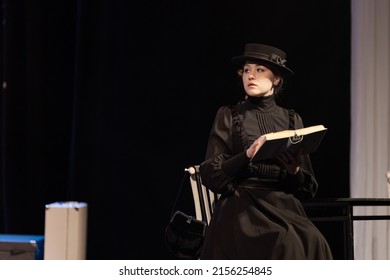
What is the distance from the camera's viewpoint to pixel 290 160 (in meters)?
2.33

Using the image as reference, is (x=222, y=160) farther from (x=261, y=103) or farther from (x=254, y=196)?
(x=261, y=103)

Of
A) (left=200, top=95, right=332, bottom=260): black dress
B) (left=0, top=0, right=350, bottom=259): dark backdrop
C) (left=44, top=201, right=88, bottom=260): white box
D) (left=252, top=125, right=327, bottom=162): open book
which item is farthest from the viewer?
(left=0, top=0, right=350, bottom=259): dark backdrop

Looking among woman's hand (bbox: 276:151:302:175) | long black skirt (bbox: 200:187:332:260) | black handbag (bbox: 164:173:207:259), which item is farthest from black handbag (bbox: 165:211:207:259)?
woman's hand (bbox: 276:151:302:175)

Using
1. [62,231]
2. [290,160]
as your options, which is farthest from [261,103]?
[62,231]

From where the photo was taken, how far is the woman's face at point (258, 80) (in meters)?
2.44

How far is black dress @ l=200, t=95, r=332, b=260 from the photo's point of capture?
7.39ft

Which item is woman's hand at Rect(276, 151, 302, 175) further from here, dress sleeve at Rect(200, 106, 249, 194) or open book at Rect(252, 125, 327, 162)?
dress sleeve at Rect(200, 106, 249, 194)

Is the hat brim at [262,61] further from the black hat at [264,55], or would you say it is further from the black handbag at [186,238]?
the black handbag at [186,238]

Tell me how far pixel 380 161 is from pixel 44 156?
175cm

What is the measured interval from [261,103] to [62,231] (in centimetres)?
119

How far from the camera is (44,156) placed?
3.40 m

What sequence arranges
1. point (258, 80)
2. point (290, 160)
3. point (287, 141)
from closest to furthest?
1. point (287, 141)
2. point (290, 160)
3. point (258, 80)

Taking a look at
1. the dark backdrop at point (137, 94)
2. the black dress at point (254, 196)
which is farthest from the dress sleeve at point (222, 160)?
the dark backdrop at point (137, 94)

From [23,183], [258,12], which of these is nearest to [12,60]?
[23,183]
